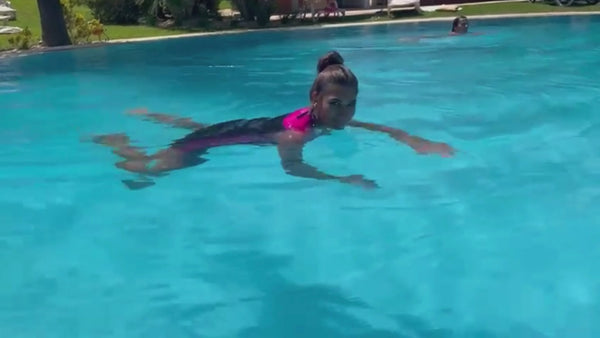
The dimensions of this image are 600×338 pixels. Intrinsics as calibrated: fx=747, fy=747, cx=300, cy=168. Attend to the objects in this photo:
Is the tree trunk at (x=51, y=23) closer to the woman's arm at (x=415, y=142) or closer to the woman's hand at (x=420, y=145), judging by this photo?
the woman's arm at (x=415, y=142)

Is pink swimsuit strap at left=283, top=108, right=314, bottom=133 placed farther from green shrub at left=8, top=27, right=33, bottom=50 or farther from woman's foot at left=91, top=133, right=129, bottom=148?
green shrub at left=8, top=27, right=33, bottom=50

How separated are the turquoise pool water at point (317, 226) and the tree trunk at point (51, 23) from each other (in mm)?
7380

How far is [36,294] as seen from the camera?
4.02 metres

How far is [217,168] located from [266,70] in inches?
262

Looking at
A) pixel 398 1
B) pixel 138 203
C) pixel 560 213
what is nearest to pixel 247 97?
pixel 138 203

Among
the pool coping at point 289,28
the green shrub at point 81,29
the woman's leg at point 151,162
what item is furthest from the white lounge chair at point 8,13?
the woman's leg at point 151,162

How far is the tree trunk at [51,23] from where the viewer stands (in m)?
17.2

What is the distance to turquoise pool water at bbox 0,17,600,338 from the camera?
12.2ft

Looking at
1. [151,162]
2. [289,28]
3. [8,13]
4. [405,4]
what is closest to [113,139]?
[151,162]

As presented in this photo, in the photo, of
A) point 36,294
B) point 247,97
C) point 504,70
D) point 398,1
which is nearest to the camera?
point 36,294

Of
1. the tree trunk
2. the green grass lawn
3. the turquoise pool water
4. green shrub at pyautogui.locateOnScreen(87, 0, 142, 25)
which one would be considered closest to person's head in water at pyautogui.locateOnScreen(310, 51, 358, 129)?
the turquoise pool water

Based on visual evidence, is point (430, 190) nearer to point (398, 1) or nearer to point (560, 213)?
point (560, 213)

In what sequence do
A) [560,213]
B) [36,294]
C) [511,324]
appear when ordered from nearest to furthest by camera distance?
[511,324]
[36,294]
[560,213]

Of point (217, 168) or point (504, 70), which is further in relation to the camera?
point (504, 70)
